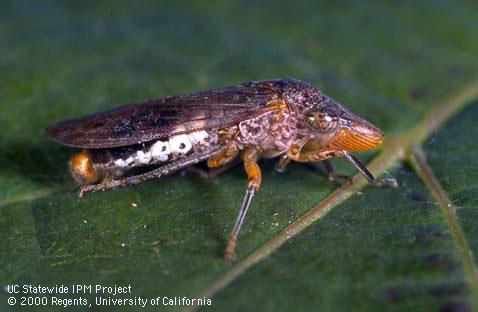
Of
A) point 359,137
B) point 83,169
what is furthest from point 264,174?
point 83,169

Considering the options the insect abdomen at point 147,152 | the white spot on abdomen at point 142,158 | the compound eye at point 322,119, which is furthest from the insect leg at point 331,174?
the white spot on abdomen at point 142,158

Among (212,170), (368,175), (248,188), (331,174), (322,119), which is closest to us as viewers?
(248,188)

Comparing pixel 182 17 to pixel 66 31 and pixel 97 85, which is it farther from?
pixel 97 85

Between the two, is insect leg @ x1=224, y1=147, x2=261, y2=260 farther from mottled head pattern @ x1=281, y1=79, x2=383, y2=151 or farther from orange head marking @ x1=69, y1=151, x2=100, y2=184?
orange head marking @ x1=69, y1=151, x2=100, y2=184

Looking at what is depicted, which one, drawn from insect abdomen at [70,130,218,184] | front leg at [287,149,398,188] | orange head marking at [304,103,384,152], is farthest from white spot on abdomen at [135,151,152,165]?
orange head marking at [304,103,384,152]

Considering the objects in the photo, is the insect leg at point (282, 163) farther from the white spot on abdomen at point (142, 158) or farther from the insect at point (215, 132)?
the white spot on abdomen at point (142, 158)

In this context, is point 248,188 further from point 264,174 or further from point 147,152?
point 147,152

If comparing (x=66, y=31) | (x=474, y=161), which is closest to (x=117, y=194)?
(x=474, y=161)
